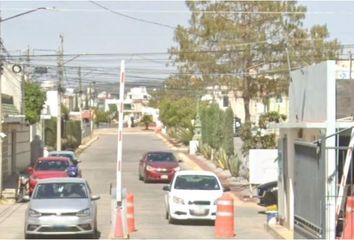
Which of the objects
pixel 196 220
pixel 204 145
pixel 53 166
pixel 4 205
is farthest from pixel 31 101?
pixel 196 220

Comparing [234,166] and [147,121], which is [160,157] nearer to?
[234,166]

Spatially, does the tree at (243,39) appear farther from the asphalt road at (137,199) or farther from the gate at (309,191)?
the gate at (309,191)

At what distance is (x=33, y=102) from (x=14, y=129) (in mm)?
8021

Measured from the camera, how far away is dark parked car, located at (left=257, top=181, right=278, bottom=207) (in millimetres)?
31048

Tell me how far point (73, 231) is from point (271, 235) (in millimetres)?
5273

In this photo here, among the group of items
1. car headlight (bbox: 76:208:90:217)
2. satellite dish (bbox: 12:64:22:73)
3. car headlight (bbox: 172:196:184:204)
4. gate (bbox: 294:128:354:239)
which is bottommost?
car headlight (bbox: 172:196:184:204)

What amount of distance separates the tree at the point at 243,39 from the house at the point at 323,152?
40.0 metres

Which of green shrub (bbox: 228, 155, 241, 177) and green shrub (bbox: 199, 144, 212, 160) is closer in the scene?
green shrub (bbox: 228, 155, 241, 177)

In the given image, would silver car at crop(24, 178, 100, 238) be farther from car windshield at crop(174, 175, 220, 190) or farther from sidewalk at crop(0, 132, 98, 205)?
sidewalk at crop(0, 132, 98, 205)

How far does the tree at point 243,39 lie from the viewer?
6056 centimetres

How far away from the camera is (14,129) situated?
47.3 m

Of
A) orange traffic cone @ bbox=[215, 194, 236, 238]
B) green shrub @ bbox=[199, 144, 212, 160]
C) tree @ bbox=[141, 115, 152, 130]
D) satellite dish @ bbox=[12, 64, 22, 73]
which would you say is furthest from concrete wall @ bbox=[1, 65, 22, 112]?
tree @ bbox=[141, 115, 152, 130]

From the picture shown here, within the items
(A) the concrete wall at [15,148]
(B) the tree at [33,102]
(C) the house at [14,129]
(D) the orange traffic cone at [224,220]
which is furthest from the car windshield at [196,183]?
(B) the tree at [33,102]

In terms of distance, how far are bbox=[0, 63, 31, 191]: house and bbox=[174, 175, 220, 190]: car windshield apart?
686 inches
